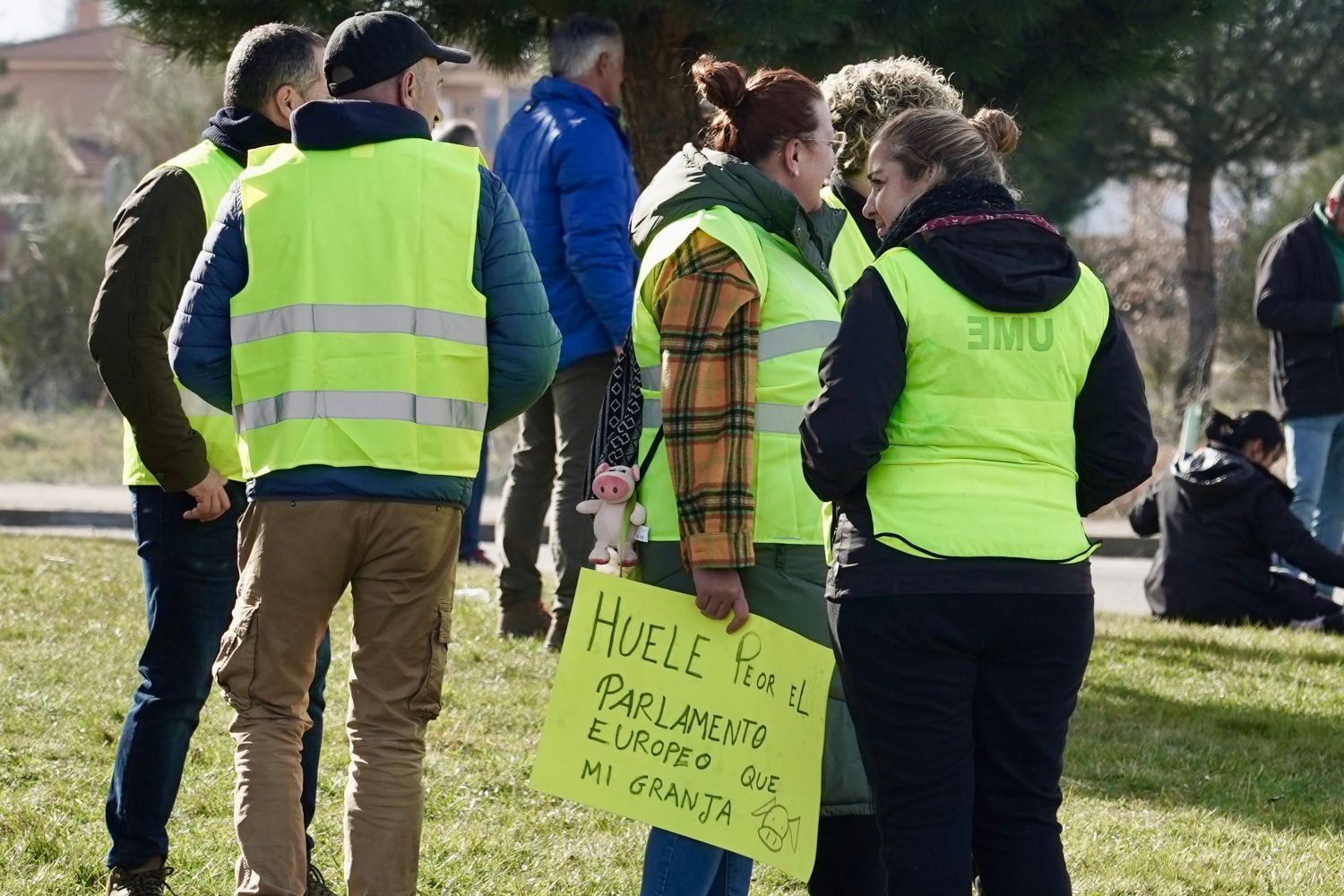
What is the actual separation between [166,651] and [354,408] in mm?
892

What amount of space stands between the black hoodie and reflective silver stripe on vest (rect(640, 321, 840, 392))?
1.14 feet

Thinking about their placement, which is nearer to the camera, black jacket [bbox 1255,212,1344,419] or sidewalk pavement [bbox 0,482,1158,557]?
black jacket [bbox 1255,212,1344,419]

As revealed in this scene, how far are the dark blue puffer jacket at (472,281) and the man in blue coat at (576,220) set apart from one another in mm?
Result: 2696

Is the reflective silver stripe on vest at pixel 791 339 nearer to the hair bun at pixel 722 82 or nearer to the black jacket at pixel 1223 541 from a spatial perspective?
the hair bun at pixel 722 82

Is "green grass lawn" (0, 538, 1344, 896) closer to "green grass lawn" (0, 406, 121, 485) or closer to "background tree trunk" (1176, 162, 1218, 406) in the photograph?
"green grass lawn" (0, 406, 121, 485)

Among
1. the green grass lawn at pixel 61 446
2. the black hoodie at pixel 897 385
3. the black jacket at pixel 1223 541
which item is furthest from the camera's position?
the green grass lawn at pixel 61 446

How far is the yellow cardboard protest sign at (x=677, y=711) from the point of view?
11.0 ft

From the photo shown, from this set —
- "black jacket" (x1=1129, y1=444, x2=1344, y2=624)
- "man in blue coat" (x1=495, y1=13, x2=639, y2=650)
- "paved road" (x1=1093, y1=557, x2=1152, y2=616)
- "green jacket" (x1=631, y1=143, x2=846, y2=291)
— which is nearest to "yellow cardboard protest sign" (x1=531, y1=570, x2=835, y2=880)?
"green jacket" (x1=631, y1=143, x2=846, y2=291)

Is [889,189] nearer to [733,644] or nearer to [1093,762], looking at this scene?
[733,644]

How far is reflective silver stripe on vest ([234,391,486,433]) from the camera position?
3.26 metres

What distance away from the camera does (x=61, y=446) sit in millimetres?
18094

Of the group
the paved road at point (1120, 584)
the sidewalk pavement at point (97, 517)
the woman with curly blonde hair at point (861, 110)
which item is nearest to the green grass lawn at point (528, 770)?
the woman with curly blonde hair at point (861, 110)

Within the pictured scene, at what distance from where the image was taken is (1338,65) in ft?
64.2

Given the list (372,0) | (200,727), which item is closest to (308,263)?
(200,727)
